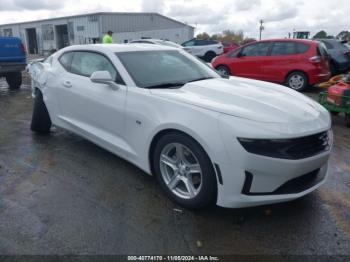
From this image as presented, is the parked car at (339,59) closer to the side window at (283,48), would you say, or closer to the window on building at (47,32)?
the side window at (283,48)

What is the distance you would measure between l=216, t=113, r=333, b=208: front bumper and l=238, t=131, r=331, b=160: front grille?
0.12 ft

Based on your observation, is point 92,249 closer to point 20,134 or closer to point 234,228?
point 234,228

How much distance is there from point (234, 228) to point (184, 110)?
1140 mm

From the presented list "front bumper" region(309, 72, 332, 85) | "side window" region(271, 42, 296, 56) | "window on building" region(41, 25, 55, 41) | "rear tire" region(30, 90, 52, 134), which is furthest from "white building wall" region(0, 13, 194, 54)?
"rear tire" region(30, 90, 52, 134)

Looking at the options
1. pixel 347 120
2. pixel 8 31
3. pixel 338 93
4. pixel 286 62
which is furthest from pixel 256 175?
pixel 8 31

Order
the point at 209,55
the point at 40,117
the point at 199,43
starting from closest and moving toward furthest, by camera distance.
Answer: the point at 40,117 < the point at 199,43 < the point at 209,55

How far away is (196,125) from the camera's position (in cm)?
278

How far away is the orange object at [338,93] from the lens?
587 centimetres

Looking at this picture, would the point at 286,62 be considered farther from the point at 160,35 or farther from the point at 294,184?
the point at 160,35

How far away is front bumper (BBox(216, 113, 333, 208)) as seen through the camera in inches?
101

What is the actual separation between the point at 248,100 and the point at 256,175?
0.78 metres

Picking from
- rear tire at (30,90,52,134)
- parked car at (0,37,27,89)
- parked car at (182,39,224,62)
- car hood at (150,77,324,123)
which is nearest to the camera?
car hood at (150,77,324,123)

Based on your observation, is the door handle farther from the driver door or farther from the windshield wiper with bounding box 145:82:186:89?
the windshield wiper with bounding box 145:82:186:89

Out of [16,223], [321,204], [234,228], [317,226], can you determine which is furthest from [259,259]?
[16,223]
